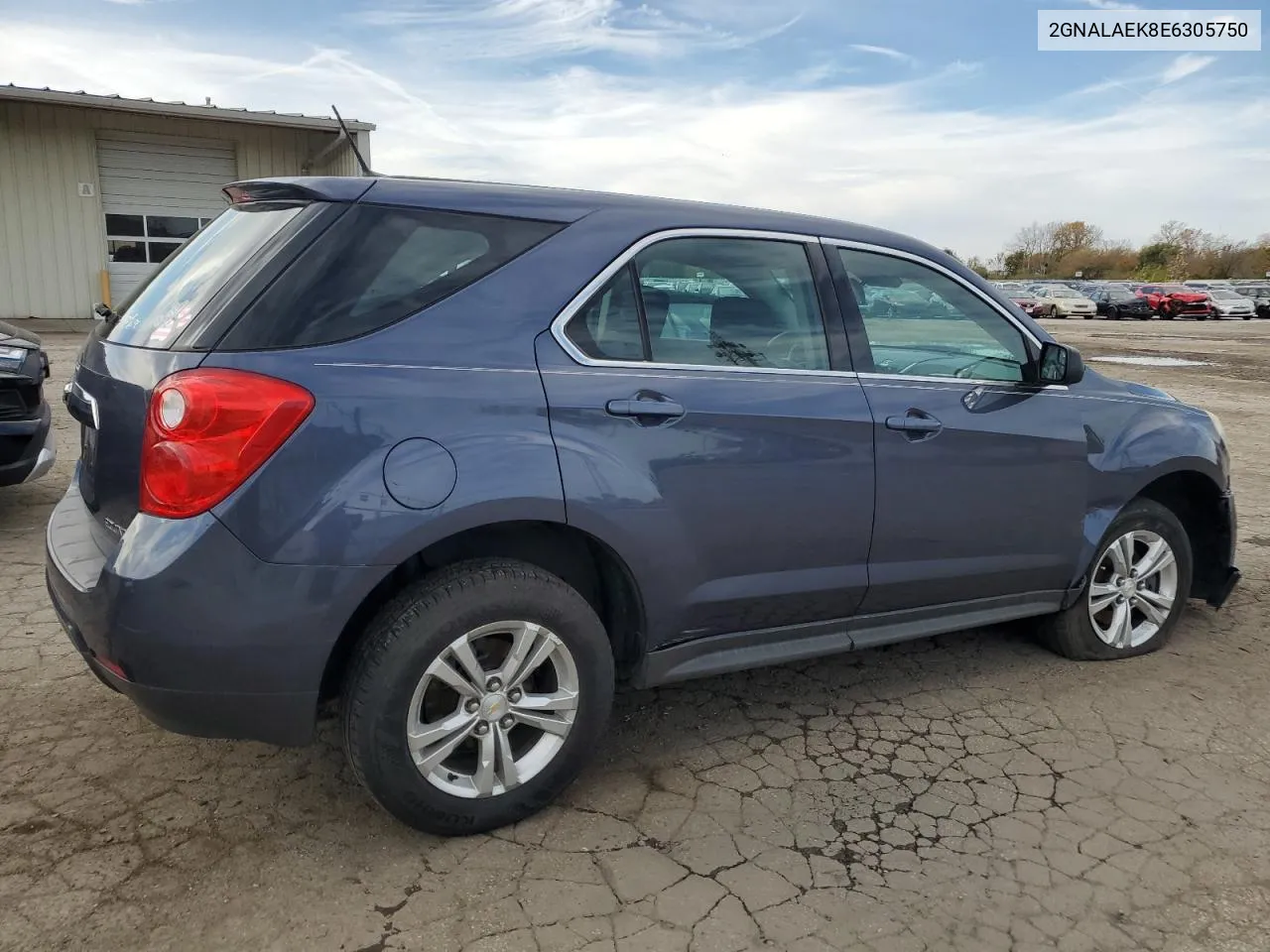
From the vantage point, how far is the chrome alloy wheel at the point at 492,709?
8.31 feet

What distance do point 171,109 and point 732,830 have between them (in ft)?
63.9

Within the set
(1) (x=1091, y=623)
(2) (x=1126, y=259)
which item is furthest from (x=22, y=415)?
(2) (x=1126, y=259)

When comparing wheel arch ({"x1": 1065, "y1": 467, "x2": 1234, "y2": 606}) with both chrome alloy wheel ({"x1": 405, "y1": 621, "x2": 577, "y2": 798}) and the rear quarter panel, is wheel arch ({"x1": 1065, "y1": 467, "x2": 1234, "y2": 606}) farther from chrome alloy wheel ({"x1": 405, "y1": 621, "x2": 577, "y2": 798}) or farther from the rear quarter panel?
the rear quarter panel

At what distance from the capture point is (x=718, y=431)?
112 inches

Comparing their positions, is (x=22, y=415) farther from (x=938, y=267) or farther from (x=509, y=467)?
(x=938, y=267)

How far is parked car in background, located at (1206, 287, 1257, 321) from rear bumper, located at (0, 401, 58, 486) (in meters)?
43.3

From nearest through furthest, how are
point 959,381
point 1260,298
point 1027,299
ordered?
1. point 959,381
2. point 1260,298
3. point 1027,299

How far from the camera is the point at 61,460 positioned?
23.5 feet

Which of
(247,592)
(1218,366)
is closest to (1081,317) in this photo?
(1218,366)

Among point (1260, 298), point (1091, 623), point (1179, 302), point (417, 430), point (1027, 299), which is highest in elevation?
point (1027, 299)

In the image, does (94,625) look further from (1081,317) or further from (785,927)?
(1081,317)

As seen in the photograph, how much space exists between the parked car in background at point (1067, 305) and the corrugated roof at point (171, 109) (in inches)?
1254

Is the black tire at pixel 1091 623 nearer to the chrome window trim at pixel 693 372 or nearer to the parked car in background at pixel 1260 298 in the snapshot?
the chrome window trim at pixel 693 372

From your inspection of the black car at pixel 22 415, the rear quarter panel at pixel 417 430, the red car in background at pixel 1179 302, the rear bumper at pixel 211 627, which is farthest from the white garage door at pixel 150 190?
the red car in background at pixel 1179 302
